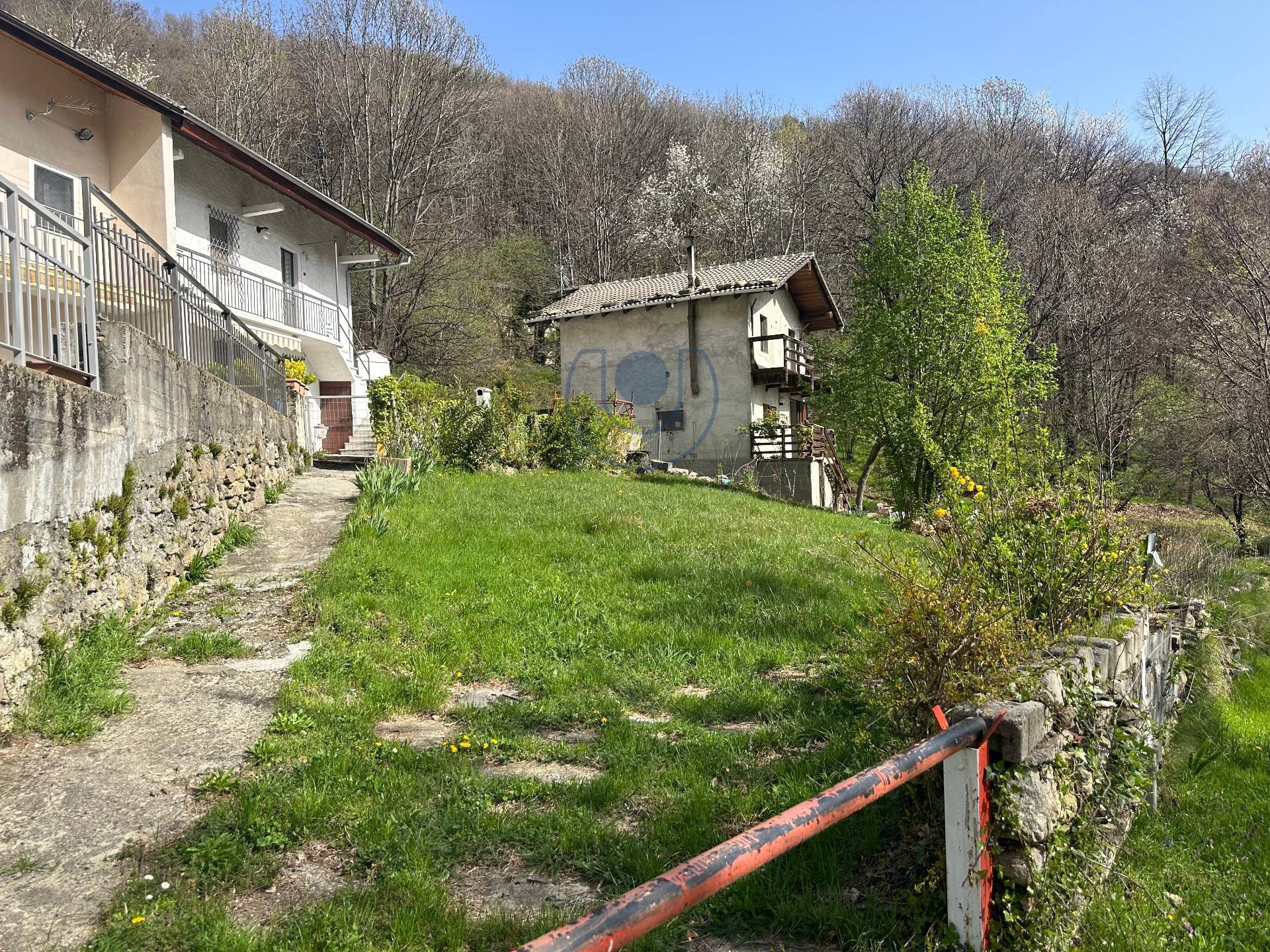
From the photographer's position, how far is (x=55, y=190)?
47.4 ft

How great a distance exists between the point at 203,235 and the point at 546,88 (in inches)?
1303

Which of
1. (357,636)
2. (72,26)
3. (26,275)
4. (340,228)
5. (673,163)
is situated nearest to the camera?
(26,275)

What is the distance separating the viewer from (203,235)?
60.3ft

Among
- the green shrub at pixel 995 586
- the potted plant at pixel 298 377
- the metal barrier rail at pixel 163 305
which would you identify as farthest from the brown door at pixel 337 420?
the green shrub at pixel 995 586

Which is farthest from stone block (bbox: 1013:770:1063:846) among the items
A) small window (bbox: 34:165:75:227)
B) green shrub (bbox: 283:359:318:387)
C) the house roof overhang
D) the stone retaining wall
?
green shrub (bbox: 283:359:318:387)

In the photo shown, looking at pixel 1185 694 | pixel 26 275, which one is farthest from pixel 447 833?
pixel 1185 694

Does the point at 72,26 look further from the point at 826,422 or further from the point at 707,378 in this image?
the point at 826,422

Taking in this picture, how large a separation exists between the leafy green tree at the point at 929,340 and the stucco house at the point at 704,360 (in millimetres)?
3370

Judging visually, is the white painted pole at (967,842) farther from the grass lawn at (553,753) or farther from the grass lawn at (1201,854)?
the grass lawn at (1201,854)

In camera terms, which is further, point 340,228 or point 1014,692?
point 340,228

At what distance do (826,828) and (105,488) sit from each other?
6024 millimetres

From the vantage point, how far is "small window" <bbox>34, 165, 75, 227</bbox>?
14148mm

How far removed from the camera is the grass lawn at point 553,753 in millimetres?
3225

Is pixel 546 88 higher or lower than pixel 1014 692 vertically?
higher
